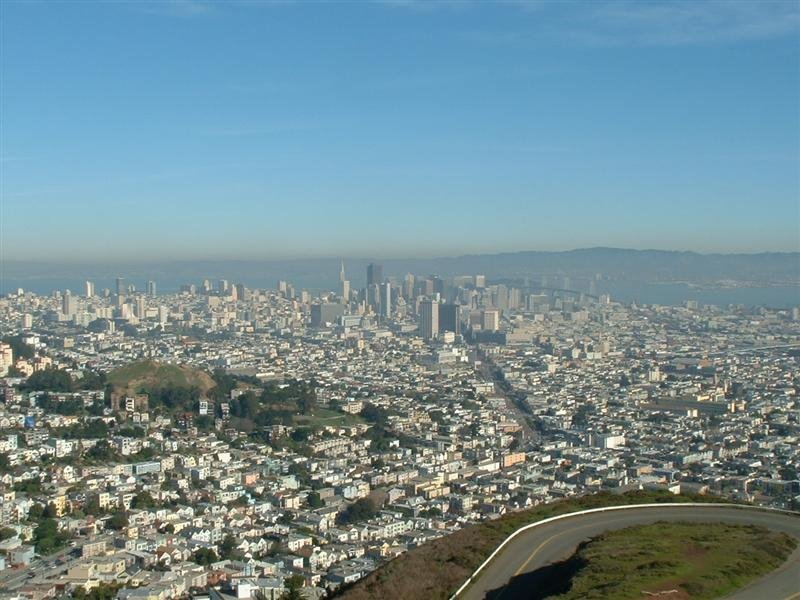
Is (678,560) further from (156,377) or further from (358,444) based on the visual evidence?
(156,377)

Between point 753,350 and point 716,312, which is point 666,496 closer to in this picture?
point 753,350

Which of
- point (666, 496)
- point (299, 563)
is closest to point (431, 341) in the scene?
point (299, 563)

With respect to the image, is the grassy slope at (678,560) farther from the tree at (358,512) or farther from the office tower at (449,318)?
the office tower at (449,318)

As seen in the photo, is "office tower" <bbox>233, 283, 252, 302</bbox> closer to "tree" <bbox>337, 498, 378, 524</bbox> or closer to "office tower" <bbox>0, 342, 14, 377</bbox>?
"office tower" <bbox>0, 342, 14, 377</bbox>

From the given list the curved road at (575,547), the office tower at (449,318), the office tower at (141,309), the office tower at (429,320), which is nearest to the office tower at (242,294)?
the office tower at (141,309)

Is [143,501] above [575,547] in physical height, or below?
below

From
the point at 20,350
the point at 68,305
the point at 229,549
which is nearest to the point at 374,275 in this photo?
the point at 68,305

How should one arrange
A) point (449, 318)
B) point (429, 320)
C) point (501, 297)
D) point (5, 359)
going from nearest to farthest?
point (5, 359) → point (429, 320) → point (449, 318) → point (501, 297)
